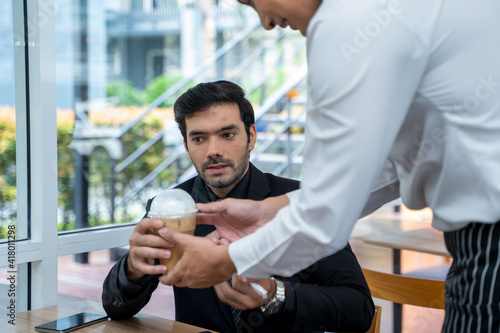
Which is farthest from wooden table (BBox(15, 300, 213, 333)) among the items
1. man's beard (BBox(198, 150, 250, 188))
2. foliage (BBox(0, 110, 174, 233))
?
foliage (BBox(0, 110, 174, 233))

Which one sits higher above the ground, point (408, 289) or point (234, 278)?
point (234, 278)

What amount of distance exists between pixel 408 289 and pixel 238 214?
33.0 inches

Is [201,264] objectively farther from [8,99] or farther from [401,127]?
[8,99]

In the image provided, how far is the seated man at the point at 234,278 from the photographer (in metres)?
1.25

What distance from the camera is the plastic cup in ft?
3.55

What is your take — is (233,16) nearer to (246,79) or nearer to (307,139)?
(246,79)

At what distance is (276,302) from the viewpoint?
1.30 metres

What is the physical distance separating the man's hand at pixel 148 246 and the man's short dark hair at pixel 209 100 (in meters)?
0.68

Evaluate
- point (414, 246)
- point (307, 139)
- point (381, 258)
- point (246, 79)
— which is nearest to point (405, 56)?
point (307, 139)

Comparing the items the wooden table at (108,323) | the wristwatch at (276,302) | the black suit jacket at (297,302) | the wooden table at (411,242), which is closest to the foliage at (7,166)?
the wooden table at (108,323)

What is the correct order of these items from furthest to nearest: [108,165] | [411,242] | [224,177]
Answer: [108,165], [411,242], [224,177]

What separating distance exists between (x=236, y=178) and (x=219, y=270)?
85 cm

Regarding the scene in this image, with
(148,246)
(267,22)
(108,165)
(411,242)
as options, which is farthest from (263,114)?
(267,22)

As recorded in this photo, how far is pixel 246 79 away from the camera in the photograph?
233 inches
